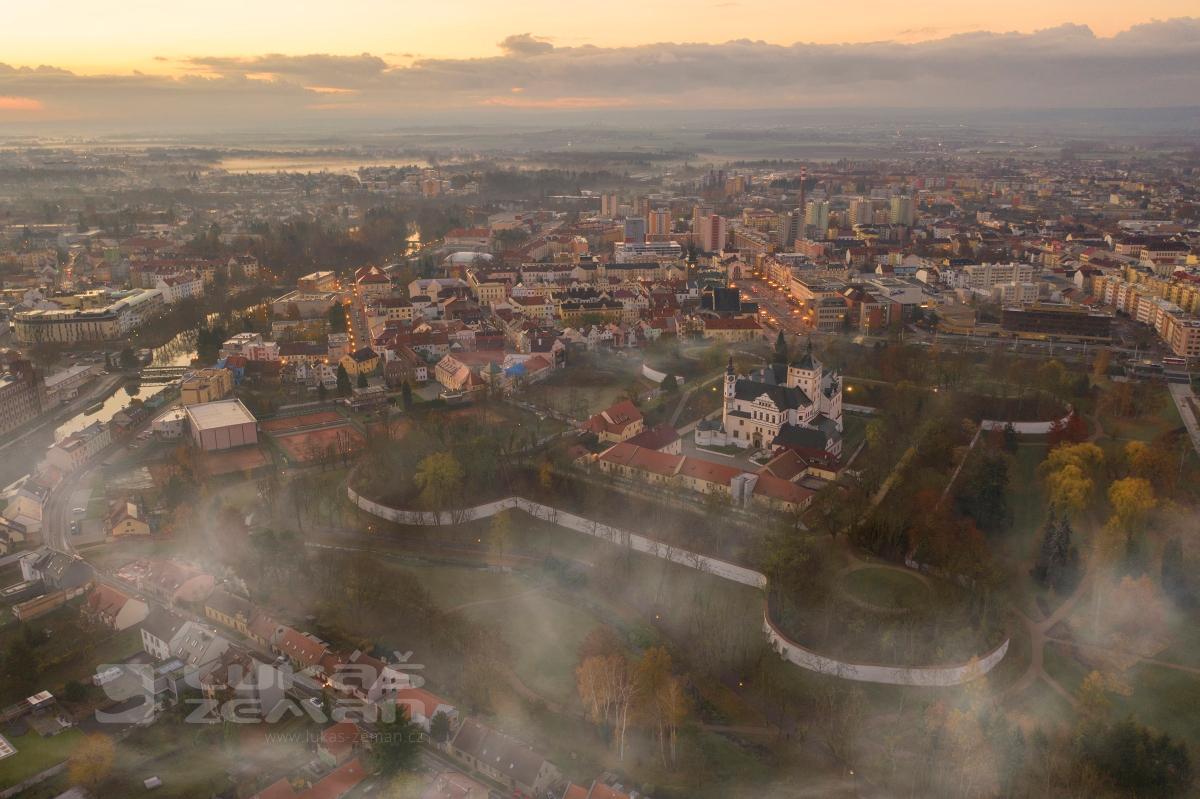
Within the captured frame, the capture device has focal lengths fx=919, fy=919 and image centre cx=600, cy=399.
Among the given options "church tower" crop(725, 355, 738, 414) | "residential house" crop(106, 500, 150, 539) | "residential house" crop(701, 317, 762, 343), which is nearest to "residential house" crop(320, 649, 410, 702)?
"residential house" crop(106, 500, 150, 539)

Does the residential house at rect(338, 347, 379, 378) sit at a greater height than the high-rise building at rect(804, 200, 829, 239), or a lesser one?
lesser

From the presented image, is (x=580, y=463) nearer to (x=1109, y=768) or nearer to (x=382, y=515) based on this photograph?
(x=382, y=515)

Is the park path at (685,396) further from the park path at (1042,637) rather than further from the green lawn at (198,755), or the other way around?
the green lawn at (198,755)

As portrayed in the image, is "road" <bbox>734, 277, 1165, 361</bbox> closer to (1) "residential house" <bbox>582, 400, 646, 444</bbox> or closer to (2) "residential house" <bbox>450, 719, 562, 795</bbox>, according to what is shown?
(1) "residential house" <bbox>582, 400, 646, 444</bbox>

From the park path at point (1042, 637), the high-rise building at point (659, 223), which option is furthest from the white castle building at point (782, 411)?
the high-rise building at point (659, 223)

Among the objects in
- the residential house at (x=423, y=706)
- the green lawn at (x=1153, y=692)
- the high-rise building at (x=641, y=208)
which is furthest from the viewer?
the high-rise building at (x=641, y=208)

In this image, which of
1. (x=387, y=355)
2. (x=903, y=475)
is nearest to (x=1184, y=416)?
(x=903, y=475)
